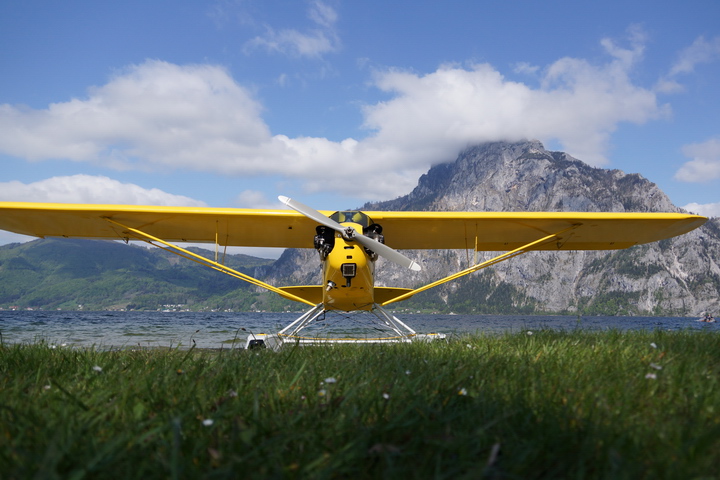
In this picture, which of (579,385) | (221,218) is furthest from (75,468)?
(221,218)

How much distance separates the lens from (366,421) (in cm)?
176

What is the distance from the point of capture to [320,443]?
1.48 m

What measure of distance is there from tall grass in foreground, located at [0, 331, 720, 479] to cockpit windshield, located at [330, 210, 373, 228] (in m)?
5.65

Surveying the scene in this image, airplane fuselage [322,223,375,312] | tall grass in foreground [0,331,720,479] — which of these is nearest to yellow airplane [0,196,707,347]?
airplane fuselage [322,223,375,312]

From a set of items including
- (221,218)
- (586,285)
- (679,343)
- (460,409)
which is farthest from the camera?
(586,285)

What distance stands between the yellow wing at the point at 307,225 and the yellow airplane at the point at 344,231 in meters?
0.02

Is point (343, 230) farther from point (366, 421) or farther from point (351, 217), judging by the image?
point (366, 421)

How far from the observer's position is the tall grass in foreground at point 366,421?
130cm

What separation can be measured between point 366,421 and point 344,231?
20.9 feet

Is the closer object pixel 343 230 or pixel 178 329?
pixel 343 230

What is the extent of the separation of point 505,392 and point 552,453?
0.81 metres

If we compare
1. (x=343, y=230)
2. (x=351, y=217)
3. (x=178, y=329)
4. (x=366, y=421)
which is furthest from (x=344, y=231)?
(x=178, y=329)

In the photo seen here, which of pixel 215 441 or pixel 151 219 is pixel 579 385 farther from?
pixel 151 219

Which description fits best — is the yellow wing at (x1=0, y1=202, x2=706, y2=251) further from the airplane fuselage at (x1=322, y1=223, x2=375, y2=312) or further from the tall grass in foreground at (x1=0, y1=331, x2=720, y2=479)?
the tall grass in foreground at (x1=0, y1=331, x2=720, y2=479)
